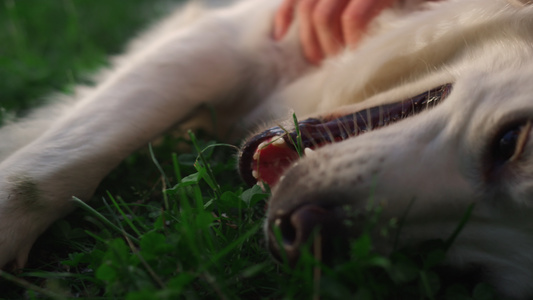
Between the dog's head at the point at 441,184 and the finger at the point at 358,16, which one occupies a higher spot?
the finger at the point at 358,16

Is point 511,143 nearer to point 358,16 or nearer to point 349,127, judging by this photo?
point 349,127

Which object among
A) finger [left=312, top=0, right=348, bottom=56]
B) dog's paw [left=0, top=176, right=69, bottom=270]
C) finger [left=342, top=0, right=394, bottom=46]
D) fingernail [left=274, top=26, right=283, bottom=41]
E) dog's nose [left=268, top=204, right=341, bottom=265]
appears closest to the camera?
dog's nose [left=268, top=204, right=341, bottom=265]

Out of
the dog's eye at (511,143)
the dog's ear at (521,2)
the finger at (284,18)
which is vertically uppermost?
the finger at (284,18)

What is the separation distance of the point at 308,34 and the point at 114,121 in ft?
3.66

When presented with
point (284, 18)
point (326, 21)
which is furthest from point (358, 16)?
point (284, 18)

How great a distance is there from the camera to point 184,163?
2.22 metres

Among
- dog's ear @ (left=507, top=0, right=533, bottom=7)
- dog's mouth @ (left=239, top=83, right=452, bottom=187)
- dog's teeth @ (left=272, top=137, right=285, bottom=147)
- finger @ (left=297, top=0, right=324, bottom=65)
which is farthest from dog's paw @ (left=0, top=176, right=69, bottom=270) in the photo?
dog's ear @ (left=507, top=0, right=533, bottom=7)

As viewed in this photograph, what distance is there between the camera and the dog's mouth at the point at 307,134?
1913 millimetres

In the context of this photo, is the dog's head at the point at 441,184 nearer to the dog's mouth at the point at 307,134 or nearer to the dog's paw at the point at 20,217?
the dog's mouth at the point at 307,134

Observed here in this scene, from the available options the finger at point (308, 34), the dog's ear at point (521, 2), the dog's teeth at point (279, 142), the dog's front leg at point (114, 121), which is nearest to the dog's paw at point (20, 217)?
the dog's front leg at point (114, 121)

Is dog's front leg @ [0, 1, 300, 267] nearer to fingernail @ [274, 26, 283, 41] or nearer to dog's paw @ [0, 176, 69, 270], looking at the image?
dog's paw @ [0, 176, 69, 270]

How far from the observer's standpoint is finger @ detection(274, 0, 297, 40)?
9.55 feet

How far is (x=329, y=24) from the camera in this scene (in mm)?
2752

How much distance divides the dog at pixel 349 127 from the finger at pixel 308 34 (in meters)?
0.06
